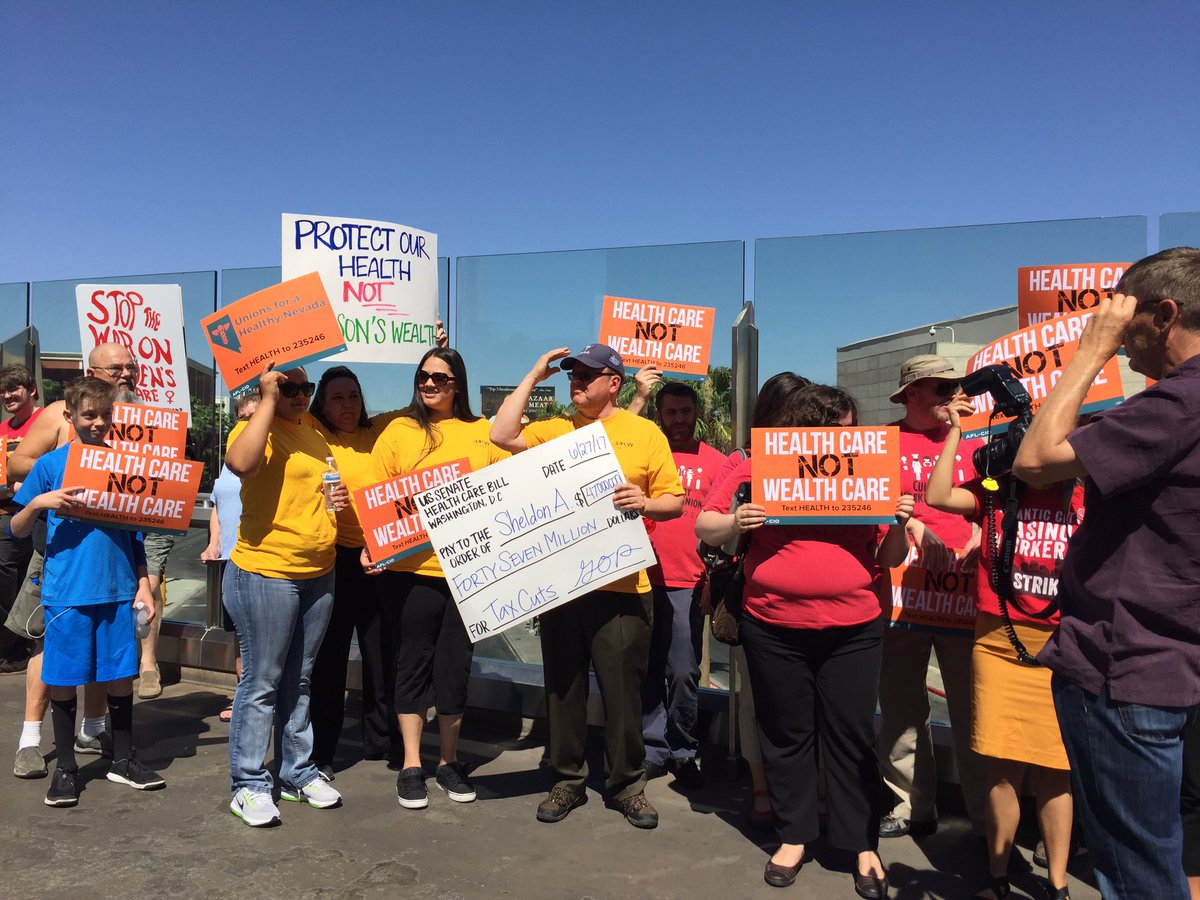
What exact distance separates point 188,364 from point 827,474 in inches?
205

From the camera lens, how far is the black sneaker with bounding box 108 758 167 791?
4695 mm

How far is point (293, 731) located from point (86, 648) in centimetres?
109

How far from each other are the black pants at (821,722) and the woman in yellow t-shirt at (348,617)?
2182mm

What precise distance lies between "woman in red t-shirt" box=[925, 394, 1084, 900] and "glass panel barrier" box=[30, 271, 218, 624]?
16.0 feet

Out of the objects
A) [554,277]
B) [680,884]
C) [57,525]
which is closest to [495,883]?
[680,884]

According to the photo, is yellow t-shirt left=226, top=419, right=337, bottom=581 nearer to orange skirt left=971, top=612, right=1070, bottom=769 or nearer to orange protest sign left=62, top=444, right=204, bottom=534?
orange protest sign left=62, top=444, right=204, bottom=534

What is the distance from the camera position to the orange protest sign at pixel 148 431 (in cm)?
471

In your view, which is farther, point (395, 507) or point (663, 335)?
point (663, 335)

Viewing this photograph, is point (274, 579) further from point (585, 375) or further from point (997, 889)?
point (997, 889)

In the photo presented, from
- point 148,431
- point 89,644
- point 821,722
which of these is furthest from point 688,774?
point 148,431

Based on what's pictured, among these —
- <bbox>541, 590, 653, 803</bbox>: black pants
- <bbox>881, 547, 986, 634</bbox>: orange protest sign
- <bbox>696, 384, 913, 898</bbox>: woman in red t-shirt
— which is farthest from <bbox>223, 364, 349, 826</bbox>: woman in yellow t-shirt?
<bbox>881, 547, 986, 634</bbox>: orange protest sign

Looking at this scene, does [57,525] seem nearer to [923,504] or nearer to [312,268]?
[312,268]

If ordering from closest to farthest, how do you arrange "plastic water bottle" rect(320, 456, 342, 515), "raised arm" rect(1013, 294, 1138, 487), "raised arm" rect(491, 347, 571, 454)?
"raised arm" rect(1013, 294, 1138, 487) < "plastic water bottle" rect(320, 456, 342, 515) < "raised arm" rect(491, 347, 571, 454)

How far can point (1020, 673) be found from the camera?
3.52 metres
